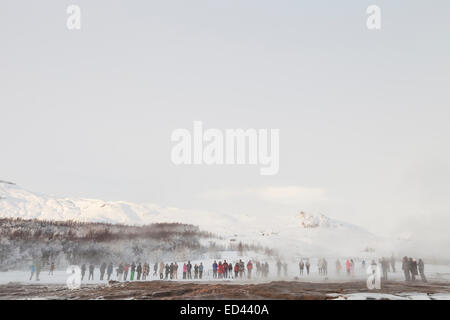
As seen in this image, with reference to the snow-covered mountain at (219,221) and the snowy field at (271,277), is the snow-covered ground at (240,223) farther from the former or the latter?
the snowy field at (271,277)

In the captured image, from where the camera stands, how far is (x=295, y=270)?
29.3 metres

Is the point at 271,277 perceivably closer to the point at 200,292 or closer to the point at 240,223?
the point at 200,292

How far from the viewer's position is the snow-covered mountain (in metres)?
50.4

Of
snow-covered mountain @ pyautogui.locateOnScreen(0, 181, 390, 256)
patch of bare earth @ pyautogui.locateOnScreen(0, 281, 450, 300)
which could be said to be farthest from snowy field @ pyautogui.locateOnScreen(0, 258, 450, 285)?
snow-covered mountain @ pyautogui.locateOnScreen(0, 181, 390, 256)

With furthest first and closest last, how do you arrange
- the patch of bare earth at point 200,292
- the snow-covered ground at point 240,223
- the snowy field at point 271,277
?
1. the snow-covered ground at point 240,223
2. the snowy field at point 271,277
3. the patch of bare earth at point 200,292

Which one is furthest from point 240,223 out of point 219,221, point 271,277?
point 271,277

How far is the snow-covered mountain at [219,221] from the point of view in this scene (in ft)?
165

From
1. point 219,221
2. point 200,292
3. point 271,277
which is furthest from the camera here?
point 219,221

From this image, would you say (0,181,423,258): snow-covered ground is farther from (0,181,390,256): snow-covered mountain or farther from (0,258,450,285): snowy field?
(0,258,450,285): snowy field

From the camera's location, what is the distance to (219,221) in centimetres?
7675

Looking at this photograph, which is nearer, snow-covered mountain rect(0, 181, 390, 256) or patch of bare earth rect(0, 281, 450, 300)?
patch of bare earth rect(0, 281, 450, 300)

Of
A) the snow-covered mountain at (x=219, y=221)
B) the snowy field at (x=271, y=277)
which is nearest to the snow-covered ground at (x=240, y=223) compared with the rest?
the snow-covered mountain at (x=219, y=221)
